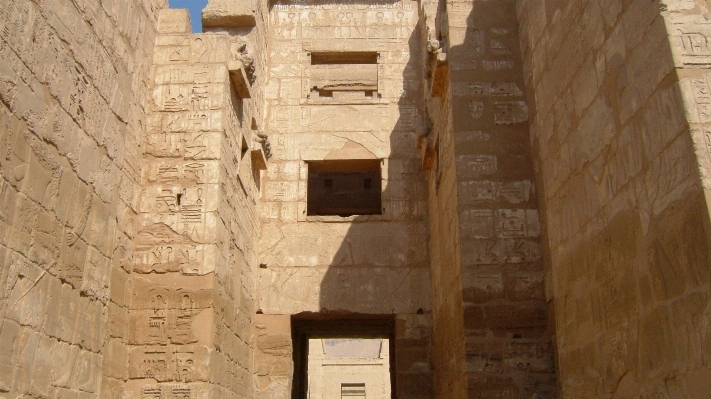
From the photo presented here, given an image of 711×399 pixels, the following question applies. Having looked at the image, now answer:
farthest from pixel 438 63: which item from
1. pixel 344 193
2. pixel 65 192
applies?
pixel 344 193

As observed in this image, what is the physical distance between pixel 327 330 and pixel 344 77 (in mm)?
3672

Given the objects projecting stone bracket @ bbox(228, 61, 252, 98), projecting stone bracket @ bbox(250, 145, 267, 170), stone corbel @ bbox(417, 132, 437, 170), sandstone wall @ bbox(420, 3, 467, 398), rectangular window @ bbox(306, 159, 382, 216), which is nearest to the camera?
sandstone wall @ bbox(420, 3, 467, 398)

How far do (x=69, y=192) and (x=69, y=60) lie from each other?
33.4 inches

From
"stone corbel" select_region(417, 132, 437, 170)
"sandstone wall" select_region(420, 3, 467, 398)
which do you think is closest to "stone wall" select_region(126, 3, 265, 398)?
"sandstone wall" select_region(420, 3, 467, 398)

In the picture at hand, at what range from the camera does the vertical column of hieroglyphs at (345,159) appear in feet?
27.6

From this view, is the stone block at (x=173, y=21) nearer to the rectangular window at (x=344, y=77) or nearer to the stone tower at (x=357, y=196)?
the stone tower at (x=357, y=196)

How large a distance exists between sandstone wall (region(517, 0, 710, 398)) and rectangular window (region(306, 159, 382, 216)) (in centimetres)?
691

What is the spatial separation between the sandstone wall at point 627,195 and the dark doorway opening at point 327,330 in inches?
206

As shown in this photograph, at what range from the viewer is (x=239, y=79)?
6703 mm

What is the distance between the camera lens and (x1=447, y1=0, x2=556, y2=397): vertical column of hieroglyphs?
19.2 ft

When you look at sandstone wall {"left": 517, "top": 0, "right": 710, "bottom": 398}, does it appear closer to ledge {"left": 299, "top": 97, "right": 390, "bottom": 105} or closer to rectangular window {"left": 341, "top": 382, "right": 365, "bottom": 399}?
ledge {"left": 299, "top": 97, "right": 390, "bottom": 105}

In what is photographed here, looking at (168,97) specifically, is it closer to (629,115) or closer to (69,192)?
(69,192)

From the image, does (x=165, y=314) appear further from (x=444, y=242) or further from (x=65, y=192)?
(x=444, y=242)

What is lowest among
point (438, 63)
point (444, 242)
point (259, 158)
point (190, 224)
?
point (190, 224)
